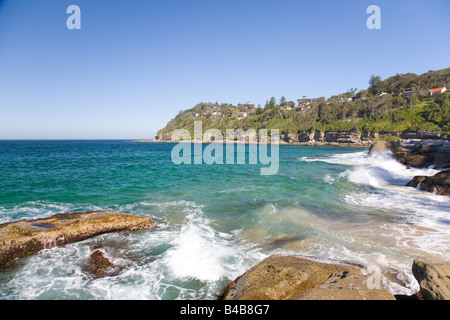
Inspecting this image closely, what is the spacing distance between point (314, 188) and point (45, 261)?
702 inches

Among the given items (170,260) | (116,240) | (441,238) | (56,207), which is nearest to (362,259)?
(441,238)

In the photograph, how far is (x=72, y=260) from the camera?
726 cm

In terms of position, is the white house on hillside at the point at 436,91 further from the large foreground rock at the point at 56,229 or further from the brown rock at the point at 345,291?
the large foreground rock at the point at 56,229

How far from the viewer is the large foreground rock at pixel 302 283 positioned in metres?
4.34

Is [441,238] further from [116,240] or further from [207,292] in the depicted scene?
[116,240]

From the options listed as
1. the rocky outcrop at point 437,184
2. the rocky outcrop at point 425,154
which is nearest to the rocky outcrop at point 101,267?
the rocky outcrop at point 437,184

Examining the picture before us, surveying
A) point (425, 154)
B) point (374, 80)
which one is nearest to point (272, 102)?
point (374, 80)

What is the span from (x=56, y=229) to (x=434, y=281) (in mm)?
11447

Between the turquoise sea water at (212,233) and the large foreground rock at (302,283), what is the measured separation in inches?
49.8
